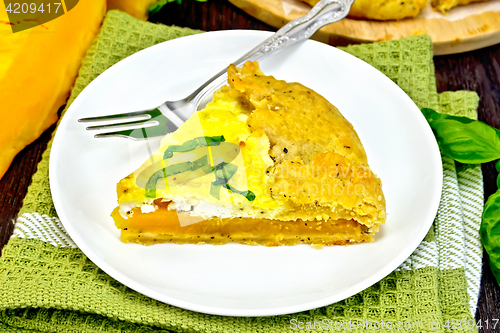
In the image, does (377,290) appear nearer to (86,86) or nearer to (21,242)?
(21,242)

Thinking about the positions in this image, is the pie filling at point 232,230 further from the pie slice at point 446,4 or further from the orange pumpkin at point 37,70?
the pie slice at point 446,4

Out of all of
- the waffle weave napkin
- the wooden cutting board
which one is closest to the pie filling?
the waffle weave napkin

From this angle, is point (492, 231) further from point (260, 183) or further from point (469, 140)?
point (260, 183)

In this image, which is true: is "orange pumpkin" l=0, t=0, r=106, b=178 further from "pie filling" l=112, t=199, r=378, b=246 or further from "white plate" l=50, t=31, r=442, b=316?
"pie filling" l=112, t=199, r=378, b=246

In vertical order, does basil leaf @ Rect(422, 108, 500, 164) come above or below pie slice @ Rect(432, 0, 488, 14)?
below

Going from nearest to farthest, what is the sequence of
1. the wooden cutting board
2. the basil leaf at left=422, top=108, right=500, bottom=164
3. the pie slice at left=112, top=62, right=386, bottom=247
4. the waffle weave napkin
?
the waffle weave napkin, the pie slice at left=112, top=62, right=386, bottom=247, the basil leaf at left=422, top=108, right=500, bottom=164, the wooden cutting board

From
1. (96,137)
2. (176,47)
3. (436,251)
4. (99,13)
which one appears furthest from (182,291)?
(99,13)
